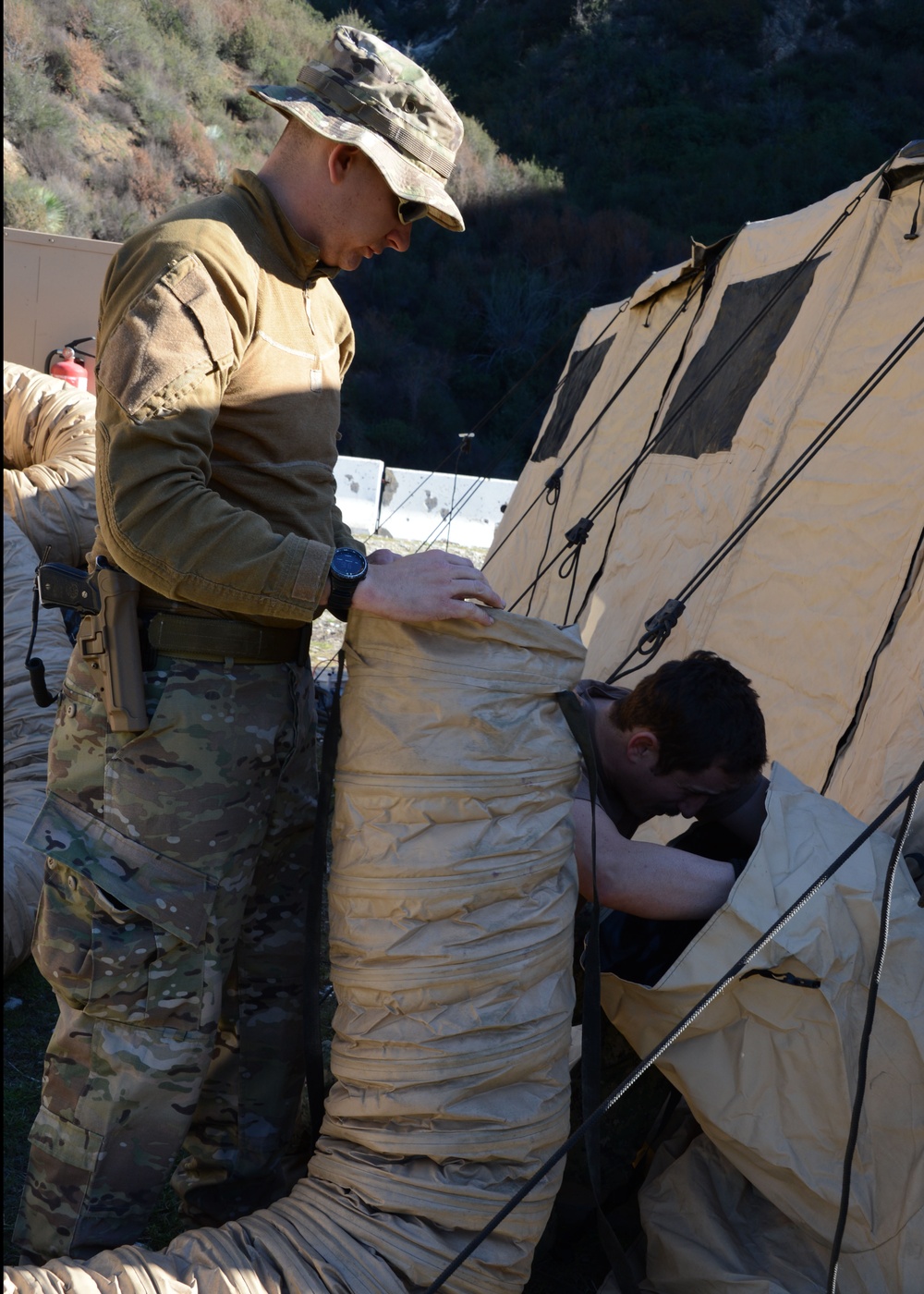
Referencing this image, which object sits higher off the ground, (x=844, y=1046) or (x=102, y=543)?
(x=102, y=543)

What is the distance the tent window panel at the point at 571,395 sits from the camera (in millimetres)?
5430

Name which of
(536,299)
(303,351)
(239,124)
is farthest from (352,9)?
(303,351)

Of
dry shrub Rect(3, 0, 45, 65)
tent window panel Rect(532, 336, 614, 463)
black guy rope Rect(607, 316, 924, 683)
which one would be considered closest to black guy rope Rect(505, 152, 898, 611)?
black guy rope Rect(607, 316, 924, 683)

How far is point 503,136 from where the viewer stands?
23.6 metres

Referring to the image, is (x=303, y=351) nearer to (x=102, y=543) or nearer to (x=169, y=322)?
(x=169, y=322)

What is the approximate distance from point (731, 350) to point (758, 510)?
0.89m

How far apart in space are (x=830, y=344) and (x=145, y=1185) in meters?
2.69

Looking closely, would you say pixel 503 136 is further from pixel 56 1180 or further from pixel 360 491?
pixel 56 1180

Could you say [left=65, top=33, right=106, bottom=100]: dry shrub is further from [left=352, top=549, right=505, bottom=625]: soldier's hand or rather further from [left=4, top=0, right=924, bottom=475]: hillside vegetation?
[left=352, top=549, right=505, bottom=625]: soldier's hand

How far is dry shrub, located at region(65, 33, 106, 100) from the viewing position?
18047 mm

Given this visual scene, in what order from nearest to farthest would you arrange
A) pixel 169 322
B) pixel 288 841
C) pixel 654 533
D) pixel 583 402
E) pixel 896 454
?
pixel 169 322 → pixel 288 841 → pixel 896 454 → pixel 654 533 → pixel 583 402

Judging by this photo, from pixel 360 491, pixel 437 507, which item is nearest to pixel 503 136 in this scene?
pixel 437 507

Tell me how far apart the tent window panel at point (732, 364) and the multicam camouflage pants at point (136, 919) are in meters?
2.37

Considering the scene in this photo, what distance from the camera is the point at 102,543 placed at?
5.18 feet
